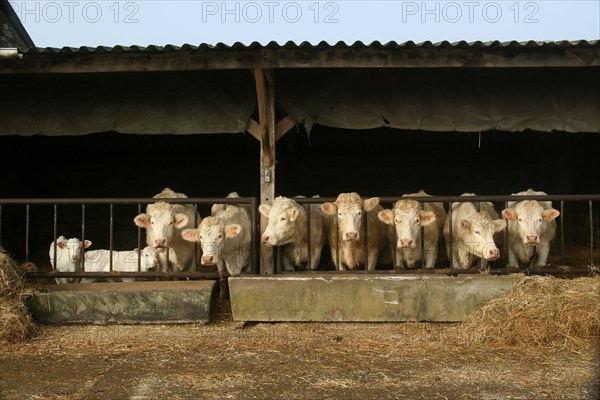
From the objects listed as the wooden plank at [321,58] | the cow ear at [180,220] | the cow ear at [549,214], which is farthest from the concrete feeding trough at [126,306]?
the cow ear at [549,214]

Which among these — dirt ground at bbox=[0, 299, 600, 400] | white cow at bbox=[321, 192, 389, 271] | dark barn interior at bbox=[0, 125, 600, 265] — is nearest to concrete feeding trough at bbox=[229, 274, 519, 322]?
dirt ground at bbox=[0, 299, 600, 400]

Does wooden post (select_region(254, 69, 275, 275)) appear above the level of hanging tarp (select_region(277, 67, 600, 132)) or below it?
below

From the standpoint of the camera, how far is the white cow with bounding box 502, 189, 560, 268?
793cm

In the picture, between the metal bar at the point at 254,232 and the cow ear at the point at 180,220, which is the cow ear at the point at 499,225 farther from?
the cow ear at the point at 180,220

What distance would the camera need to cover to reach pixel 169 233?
26.9 feet

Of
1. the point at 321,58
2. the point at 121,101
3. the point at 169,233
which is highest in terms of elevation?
the point at 321,58

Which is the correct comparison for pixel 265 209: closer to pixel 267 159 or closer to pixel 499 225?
pixel 267 159

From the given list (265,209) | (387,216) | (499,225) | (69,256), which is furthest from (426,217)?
(69,256)

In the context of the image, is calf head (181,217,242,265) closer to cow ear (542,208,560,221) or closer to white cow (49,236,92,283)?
white cow (49,236,92,283)

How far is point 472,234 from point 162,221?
14.0 ft

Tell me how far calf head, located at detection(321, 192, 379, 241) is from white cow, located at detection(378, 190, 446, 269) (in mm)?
334

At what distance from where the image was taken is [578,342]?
5777 millimetres

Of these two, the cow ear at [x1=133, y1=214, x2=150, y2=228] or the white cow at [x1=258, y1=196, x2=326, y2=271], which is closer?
the white cow at [x1=258, y1=196, x2=326, y2=271]

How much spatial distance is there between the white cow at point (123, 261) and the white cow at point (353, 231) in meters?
2.73
